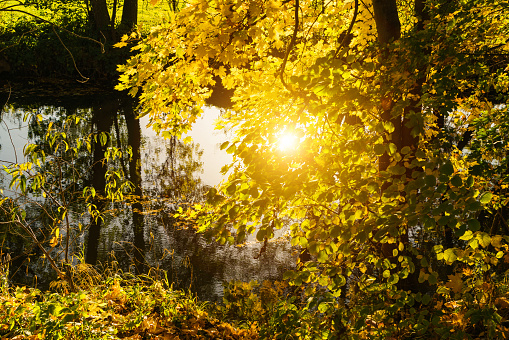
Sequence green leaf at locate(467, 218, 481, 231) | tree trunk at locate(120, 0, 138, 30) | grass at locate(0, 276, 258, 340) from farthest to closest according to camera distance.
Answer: tree trunk at locate(120, 0, 138, 30) < grass at locate(0, 276, 258, 340) < green leaf at locate(467, 218, 481, 231)

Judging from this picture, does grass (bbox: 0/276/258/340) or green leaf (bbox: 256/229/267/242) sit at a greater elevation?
green leaf (bbox: 256/229/267/242)

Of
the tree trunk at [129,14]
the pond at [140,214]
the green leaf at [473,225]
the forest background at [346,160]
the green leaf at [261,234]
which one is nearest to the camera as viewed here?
the green leaf at [473,225]

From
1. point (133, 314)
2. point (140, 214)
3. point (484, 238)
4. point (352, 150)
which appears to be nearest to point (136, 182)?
point (140, 214)

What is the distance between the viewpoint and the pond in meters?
6.07

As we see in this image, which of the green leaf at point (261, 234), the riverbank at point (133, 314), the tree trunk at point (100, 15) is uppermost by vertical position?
the tree trunk at point (100, 15)

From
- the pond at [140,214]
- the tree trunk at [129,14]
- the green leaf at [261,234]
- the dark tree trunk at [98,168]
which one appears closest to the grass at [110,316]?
the pond at [140,214]

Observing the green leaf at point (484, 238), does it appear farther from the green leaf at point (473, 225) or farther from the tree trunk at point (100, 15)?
the tree trunk at point (100, 15)

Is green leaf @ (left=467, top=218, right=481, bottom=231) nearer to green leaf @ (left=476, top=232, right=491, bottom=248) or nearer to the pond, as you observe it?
green leaf @ (left=476, top=232, right=491, bottom=248)

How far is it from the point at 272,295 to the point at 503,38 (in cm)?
356

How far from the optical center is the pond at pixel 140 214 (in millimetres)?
6066

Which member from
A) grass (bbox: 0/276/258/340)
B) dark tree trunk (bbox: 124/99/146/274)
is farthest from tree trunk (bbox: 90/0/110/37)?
grass (bbox: 0/276/258/340)

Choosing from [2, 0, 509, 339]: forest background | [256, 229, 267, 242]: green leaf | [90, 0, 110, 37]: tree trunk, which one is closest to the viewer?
[256, 229, 267, 242]: green leaf

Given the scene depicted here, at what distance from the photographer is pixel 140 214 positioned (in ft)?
26.8

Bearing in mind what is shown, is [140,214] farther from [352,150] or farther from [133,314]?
[352,150]
